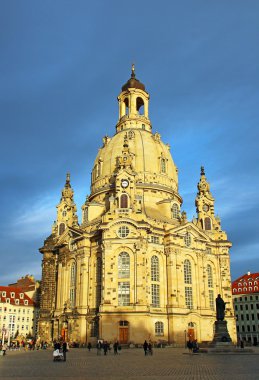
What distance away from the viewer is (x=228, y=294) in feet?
241

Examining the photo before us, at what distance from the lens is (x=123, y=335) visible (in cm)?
5788

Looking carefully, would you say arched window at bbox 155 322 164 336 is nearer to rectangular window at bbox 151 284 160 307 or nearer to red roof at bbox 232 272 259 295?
rectangular window at bbox 151 284 160 307

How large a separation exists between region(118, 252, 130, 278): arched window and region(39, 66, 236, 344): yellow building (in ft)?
0.49

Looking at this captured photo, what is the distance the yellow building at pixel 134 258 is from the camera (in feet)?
198

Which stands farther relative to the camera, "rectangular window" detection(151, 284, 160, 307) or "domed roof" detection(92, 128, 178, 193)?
"domed roof" detection(92, 128, 178, 193)

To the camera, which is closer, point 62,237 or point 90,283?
point 90,283

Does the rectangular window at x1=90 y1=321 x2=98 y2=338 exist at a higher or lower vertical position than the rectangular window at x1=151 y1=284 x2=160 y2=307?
lower

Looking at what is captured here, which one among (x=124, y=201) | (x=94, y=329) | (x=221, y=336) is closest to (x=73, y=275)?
(x=94, y=329)

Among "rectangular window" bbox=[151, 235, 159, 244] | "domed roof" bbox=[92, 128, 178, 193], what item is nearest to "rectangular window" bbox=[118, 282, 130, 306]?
"rectangular window" bbox=[151, 235, 159, 244]

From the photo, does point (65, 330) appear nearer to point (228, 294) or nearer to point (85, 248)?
point (85, 248)

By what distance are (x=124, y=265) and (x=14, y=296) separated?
44.2m

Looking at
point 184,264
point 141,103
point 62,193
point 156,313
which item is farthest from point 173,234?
point 141,103

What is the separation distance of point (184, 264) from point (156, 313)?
10366mm

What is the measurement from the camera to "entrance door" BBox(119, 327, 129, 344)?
2267 inches
